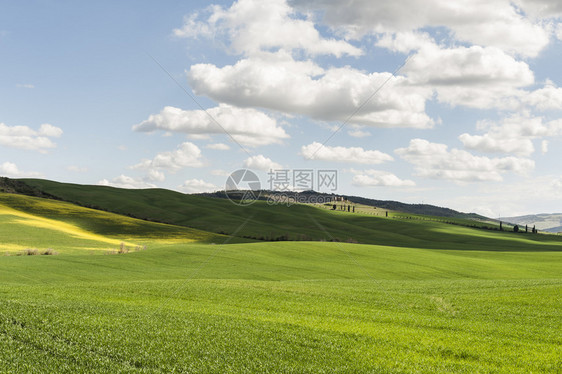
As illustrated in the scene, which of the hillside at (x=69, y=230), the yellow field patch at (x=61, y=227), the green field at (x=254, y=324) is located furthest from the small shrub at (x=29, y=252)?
the yellow field patch at (x=61, y=227)

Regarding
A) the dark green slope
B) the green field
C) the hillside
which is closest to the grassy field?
the green field

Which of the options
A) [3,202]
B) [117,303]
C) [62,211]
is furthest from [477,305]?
[3,202]

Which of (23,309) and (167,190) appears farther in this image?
(167,190)

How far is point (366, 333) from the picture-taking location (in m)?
13.6

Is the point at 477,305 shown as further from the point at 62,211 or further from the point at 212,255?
the point at 62,211

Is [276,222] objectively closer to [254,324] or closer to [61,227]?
[61,227]

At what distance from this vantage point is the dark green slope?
90.8m

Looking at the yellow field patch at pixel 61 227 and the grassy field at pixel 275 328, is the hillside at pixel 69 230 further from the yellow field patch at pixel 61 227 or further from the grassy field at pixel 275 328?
the grassy field at pixel 275 328

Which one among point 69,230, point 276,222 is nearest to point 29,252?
point 69,230

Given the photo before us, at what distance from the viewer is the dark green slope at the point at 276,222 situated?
90.8 metres

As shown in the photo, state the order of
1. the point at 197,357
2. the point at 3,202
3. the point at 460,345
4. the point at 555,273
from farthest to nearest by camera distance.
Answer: the point at 3,202, the point at 555,273, the point at 460,345, the point at 197,357

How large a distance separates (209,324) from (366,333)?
16.2ft

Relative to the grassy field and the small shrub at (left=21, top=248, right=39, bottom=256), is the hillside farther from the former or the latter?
the grassy field

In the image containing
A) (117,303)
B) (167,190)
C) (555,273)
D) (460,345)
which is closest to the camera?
(460,345)
